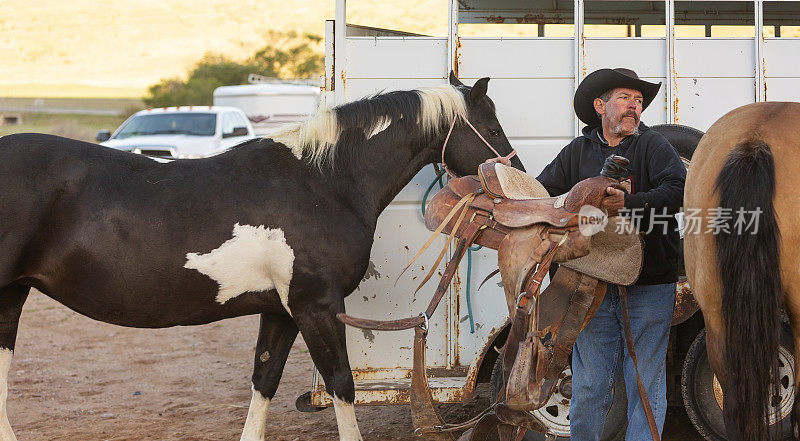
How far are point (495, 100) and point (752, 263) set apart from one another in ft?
6.30

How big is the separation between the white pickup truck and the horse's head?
29.5 feet

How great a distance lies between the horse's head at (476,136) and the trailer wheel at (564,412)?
1021 millimetres

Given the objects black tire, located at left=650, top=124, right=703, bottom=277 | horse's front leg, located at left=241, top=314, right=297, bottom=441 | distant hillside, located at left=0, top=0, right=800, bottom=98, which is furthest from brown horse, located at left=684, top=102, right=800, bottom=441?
distant hillside, located at left=0, top=0, right=800, bottom=98

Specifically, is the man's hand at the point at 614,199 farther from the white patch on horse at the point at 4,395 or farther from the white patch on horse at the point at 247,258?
the white patch on horse at the point at 4,395

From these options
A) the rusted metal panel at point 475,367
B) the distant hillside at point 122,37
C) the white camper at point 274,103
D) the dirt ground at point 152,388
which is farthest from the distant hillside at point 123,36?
the rusted metal panel at point 475,367

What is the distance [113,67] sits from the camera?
69312 mm

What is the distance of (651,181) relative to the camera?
312 centimetres

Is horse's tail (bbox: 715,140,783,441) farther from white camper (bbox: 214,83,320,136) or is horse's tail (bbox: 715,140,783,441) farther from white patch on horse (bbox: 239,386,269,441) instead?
white camper (bbox: 214,83,320,136)

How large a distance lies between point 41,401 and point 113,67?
6946 centimetres

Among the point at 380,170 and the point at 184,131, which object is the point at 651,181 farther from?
the point at 184,131

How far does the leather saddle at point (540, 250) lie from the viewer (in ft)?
9.28

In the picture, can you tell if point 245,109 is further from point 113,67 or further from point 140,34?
point 140,34

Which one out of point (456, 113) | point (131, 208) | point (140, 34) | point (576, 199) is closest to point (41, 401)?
point (131, 208)

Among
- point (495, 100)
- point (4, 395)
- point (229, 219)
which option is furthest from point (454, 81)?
point (4, 395)
